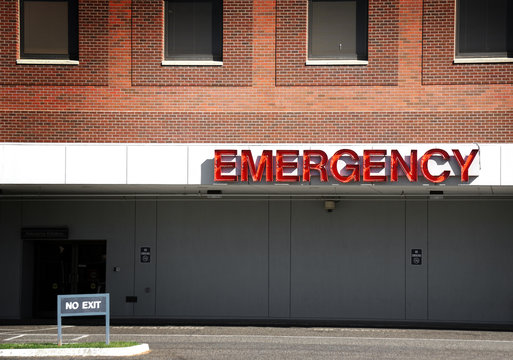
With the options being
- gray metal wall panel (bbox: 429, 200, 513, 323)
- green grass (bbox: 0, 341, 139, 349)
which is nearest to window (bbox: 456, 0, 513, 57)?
gray metal wall panel (bbox: 429, 200, 513, 323)

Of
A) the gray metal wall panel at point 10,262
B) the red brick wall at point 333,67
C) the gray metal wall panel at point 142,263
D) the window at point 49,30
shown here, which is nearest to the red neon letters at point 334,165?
the red brick wall at point 333,67

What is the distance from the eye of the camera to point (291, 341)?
19.9m

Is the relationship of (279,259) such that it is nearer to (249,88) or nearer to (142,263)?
(142,263)

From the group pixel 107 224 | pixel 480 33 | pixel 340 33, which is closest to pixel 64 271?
pixel 107 224

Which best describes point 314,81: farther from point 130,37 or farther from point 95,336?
point 95,336

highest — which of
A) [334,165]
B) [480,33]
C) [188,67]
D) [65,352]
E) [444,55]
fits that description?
[480,33]

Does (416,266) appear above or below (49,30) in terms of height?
below

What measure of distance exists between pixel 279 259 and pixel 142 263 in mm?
4077

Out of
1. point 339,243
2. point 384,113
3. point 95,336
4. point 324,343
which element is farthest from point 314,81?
point 95,336

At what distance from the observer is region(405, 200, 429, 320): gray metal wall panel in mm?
24781

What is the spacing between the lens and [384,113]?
22969 mm

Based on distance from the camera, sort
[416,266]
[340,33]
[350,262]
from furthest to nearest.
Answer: [350,262], [416,266], [340,33]

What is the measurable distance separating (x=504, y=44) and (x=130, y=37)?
10115 mm

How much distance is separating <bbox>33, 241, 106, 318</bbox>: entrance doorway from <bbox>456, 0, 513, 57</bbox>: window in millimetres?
12212
